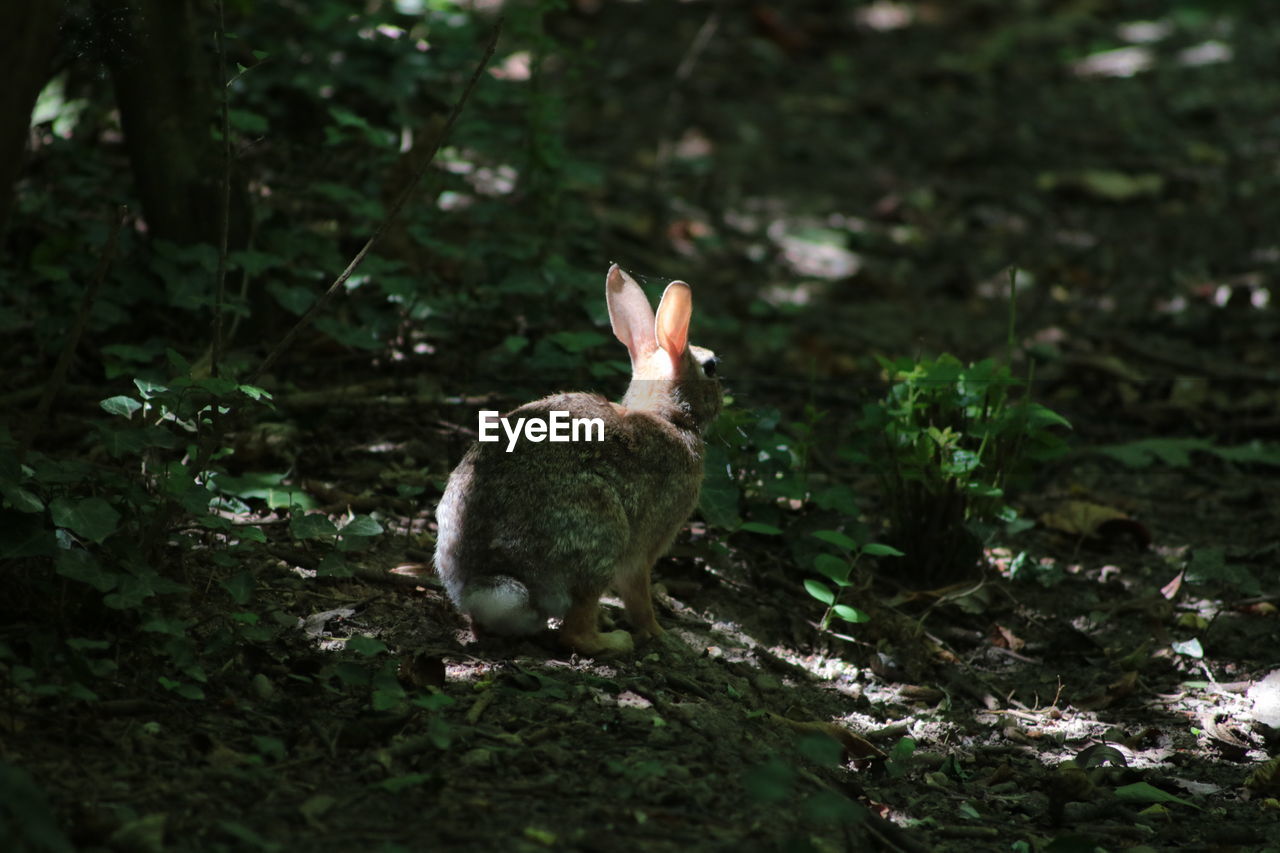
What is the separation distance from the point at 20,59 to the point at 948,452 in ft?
12.0

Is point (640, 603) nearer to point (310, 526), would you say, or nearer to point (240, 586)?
point (310, 526)

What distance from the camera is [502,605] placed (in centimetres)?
412

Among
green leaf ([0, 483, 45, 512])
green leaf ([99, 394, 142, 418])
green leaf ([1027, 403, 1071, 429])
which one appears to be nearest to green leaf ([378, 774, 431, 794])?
green leaf ([0, 483, 45, 512])

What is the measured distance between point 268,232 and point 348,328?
0.80 meters

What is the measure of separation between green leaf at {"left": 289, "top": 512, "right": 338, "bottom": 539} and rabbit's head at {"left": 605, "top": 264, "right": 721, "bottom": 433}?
1.32 m

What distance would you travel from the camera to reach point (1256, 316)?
841 cm

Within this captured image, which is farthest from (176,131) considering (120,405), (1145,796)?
(1145,796)

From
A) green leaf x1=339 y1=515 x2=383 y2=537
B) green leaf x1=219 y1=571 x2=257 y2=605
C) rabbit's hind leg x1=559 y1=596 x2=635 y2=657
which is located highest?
green leaf x1=339 y1=515 x2=383 y2=537

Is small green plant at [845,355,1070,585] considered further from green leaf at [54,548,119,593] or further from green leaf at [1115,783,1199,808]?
green leaf at [54,548,119,593]

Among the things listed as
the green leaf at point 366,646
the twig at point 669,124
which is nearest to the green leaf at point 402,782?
the green leaf at point 366,646

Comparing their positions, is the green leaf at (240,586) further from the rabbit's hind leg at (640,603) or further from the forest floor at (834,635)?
the rabbit's hind leg at (640,603)

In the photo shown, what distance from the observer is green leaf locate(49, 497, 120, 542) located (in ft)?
11.7

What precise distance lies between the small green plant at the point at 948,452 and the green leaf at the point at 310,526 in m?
2.21

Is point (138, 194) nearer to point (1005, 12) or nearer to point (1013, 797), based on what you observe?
point (1013, 797)
